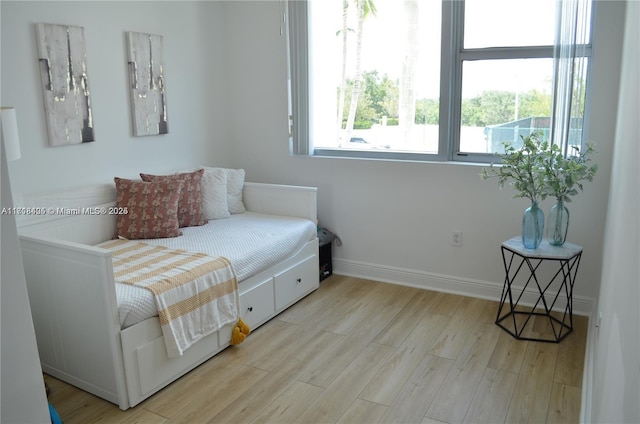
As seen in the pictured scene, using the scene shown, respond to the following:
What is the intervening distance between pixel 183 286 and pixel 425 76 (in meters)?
2.21

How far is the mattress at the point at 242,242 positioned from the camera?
8.14 ft

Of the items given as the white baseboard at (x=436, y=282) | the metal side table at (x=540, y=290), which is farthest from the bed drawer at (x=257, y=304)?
the metal side table at (x=540, y=290)

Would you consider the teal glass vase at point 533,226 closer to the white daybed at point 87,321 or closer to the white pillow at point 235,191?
the white daybed at point 87,321

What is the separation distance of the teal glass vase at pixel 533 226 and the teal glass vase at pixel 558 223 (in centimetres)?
8

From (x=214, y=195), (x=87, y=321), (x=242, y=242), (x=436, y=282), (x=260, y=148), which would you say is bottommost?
(x=436, y=282)

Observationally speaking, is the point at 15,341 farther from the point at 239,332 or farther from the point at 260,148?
the point at 260,148

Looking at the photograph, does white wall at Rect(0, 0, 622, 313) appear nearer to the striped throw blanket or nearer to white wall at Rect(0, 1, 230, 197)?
white wall at Rect(0, 1, 230, 197)

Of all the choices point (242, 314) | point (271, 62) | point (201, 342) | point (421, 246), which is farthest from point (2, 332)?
point (271, 62)

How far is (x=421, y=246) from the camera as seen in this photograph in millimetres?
3854

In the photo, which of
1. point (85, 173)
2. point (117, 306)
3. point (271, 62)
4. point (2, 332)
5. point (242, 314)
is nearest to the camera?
point (2, 332)

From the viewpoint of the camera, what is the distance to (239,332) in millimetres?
2977

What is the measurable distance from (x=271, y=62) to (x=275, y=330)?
2.14 meters

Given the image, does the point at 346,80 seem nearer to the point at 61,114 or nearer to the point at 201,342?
the point at 61,114

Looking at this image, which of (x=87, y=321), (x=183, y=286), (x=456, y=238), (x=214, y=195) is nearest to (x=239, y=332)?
(x=183, y=286)
